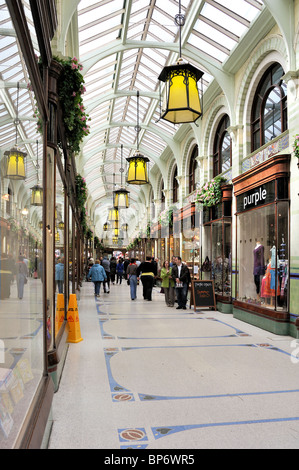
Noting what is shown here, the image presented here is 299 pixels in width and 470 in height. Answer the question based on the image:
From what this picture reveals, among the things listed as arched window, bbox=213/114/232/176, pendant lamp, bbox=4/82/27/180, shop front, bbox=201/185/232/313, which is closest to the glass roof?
arched window, bbox=213/114/232/176

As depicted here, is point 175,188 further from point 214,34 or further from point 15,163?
point 15,163

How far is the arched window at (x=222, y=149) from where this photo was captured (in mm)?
11648

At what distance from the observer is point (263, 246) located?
28.2 ft

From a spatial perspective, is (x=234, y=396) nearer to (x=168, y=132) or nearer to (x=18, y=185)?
(x=18, y=185)

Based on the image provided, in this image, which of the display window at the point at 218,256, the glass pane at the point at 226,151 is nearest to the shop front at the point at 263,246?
the display window at the point at 218,256

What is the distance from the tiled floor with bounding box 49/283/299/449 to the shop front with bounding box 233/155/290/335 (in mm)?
827

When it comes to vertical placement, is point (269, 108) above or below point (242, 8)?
below

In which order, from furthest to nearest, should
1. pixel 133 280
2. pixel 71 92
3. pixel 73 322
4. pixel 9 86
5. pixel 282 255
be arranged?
1. pixel 133 280
2. pixel 282 255
3. pixel 73 322
4. pixel 71 92
5. pixel 9 86

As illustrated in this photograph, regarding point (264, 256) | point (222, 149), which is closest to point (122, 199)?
point (222, 149)

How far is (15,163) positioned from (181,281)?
31.7 feet

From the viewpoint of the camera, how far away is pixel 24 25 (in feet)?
5.98

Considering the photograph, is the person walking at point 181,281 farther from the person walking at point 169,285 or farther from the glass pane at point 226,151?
the glass pane at point 226,151

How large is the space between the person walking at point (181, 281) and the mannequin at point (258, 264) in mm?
2485

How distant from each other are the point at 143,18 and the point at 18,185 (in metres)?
10.8
